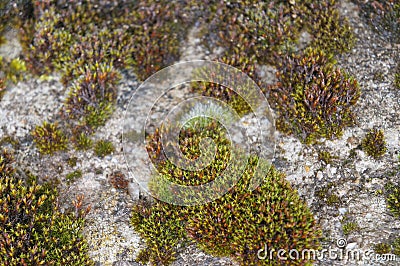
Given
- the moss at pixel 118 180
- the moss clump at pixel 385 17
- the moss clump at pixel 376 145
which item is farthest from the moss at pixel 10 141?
the moss clump at pixel 385 17

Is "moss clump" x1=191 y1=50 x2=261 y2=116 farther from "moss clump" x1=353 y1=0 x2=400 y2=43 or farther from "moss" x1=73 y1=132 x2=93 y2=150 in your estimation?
"moss clump" x1=353 y1=0 x2=400 y2=43

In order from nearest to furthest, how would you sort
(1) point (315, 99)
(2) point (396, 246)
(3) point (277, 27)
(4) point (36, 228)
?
(2) point (396, 246) → (4) point (36, 228) → (1) point (315, 99) → (3) point (277, 27)

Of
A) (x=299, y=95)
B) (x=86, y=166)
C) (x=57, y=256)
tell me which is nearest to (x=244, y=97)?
(x=299, y=95)

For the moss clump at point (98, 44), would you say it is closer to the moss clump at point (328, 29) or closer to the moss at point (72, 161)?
the moss at point (72, 161)

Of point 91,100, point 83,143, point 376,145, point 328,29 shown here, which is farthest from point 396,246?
point 91,100

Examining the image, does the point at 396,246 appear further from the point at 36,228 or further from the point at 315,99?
the point at 36,228

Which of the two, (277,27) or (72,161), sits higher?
(277,27)
